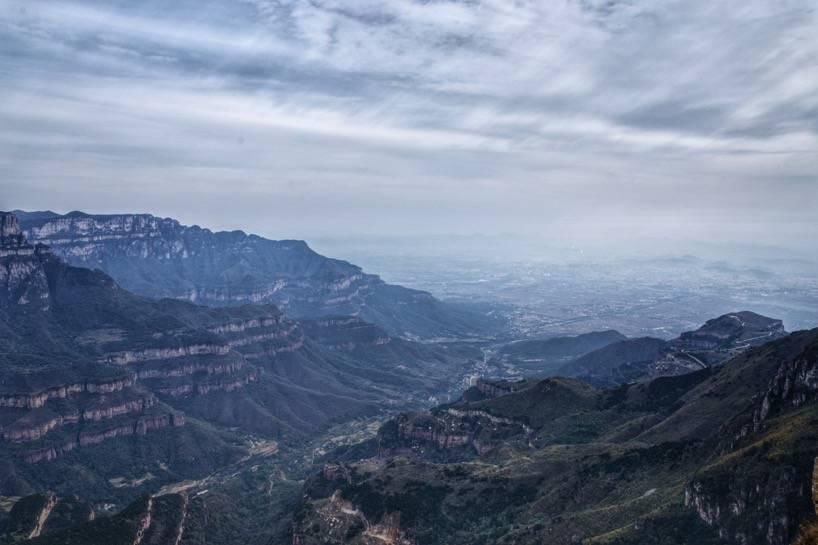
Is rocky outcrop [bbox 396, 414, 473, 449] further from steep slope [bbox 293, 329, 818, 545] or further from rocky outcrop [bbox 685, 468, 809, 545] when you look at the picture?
rocky outcrop [bbox 685, 468, 809, 545]

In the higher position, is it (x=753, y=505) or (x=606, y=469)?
(x=753, y=505)

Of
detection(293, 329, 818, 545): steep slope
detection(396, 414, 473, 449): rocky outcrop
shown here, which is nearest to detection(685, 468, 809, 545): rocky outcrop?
detection(293, 329, 818, 545): steep slope

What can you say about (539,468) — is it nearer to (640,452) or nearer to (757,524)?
(640,452)

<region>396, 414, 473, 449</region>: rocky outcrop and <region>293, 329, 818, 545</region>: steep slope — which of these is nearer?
<region>293, 329, 818, 545</region>: steep slope

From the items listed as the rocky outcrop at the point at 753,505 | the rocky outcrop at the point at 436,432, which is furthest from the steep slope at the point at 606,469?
the rocky outcrop at the point at 436,432

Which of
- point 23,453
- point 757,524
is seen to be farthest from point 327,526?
point 23,453

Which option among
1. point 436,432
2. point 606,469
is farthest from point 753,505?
point 436,432

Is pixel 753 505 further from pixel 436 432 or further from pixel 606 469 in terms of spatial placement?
pixel 436 432

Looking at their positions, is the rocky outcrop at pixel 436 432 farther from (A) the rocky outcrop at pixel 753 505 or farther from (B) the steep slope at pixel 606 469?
(A) the rocky outcrop at pixel 753 505
